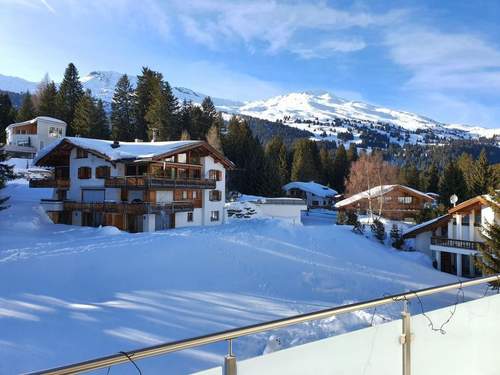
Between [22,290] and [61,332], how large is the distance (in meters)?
4.85

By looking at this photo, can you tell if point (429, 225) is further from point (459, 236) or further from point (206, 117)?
point (206, 117)

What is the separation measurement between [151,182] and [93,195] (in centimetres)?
698

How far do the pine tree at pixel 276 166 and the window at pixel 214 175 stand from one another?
67.9 feet

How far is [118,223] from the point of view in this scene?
31078mm

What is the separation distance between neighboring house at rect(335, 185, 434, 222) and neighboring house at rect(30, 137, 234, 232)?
21.5 metres

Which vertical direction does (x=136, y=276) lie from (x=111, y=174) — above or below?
below

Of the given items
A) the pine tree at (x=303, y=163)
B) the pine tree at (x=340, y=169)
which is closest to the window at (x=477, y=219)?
the pine tree at (x=303, y=163)

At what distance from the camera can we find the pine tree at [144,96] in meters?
60.2

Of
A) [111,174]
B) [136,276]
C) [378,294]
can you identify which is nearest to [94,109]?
[111,174]

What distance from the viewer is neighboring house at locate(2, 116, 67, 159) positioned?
5541 cm

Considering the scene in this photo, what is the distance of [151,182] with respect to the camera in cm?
2995

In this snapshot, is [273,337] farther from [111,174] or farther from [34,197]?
[34,197]

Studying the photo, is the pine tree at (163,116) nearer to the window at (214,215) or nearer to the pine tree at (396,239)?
the window at (214,215)

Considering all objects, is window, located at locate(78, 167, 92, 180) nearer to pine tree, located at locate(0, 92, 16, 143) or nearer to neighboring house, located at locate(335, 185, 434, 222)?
neighboring house, located at locate(335, 185, 434, 222)
